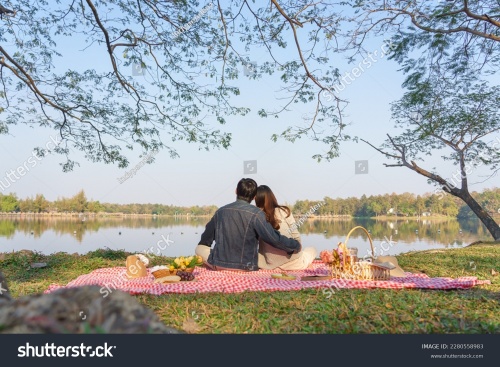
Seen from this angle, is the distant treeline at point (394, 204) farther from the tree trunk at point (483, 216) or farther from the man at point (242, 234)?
the man at point (242, 234)

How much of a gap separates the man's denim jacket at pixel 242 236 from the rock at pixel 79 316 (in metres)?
4.68

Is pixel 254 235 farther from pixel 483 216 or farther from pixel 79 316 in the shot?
pixel 483 216

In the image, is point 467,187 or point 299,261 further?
point 467,187

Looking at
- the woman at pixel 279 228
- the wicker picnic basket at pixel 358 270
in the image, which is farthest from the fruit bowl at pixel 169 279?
the wicker picnic basket at pixel 358 270

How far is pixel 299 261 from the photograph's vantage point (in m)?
6.50

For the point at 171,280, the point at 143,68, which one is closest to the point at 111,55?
the point at 143,68

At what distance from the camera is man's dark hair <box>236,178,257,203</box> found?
6.29 metres

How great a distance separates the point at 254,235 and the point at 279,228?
451mm

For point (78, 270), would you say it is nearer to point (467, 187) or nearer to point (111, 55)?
point (111, 55)

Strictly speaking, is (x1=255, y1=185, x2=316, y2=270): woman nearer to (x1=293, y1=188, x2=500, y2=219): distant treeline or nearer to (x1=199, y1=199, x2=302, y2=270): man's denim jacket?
(x1=199, y1=199, x2=302, y2=270): man's denim jacket

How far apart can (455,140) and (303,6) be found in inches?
449

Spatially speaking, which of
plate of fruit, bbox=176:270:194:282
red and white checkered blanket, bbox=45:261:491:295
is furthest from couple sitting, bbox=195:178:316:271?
Result: plate of fruit, bbox=176:270:194:282

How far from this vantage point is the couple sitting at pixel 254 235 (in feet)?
20.2

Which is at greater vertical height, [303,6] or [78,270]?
[303,6]
